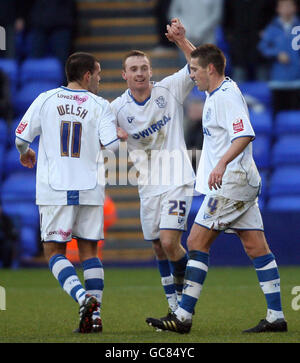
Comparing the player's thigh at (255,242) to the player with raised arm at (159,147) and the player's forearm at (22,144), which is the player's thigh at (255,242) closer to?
the player with raised arm at (159,147)

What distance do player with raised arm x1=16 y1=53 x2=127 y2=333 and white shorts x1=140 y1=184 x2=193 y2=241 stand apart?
59 centimetres

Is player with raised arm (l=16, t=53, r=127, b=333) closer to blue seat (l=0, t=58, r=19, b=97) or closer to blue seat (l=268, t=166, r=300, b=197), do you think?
blue seat (l=268, t=166, r=300, b=197)

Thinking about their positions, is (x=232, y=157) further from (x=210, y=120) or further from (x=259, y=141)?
(x=259, y=141)

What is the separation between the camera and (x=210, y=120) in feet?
23.4

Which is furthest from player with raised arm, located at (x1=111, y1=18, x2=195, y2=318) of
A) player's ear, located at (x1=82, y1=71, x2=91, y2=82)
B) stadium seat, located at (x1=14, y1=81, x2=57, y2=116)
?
stadium seat, located at (x1=14, y1=81, x2=57, y2=116)

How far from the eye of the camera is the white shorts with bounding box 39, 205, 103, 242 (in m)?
7.42

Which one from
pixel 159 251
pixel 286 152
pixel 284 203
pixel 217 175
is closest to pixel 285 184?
pixel 284 203

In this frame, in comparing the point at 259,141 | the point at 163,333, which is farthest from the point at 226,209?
the point at 259,141

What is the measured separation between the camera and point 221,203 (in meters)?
7.08

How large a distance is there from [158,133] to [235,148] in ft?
4.39

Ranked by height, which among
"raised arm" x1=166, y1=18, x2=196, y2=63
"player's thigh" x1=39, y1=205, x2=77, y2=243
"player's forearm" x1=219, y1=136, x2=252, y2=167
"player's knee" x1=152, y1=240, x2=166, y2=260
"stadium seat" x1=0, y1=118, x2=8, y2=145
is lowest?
"player's knee" x1=152, y1=240, x2=166, y2=260

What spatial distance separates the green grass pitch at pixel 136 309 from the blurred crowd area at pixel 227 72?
6.14 feet

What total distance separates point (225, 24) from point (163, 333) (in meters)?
10.5

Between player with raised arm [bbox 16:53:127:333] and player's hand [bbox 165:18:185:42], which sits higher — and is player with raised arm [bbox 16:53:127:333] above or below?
below
